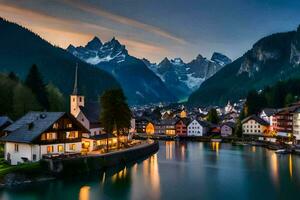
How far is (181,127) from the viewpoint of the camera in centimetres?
14425

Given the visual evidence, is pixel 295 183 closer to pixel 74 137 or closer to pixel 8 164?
pixel 74 137

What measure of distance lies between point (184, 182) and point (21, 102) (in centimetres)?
4265

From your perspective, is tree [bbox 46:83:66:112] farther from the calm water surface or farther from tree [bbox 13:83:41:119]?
the calm water surface

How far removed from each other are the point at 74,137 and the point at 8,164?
10.5 metres

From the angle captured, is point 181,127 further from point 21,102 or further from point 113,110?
point 21,102

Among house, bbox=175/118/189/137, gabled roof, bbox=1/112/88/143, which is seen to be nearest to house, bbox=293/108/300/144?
house, bbox=175/118/189/137

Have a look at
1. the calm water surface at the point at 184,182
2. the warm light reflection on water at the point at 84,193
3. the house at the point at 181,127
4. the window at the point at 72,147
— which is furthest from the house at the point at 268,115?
the warm light reflection on water at the point at 84,193

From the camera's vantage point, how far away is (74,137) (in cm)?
6203

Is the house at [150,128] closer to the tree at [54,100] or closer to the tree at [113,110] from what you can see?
the tree at [54,100]

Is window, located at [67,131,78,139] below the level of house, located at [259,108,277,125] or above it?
below

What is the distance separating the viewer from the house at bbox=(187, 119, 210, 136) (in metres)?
138

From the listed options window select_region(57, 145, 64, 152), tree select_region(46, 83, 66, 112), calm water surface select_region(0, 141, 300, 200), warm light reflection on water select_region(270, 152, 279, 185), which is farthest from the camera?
tree select_region(46, 83, 66, 112)

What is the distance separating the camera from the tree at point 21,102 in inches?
3231

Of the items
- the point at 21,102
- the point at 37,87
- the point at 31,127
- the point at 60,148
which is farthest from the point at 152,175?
the point at 37,87
